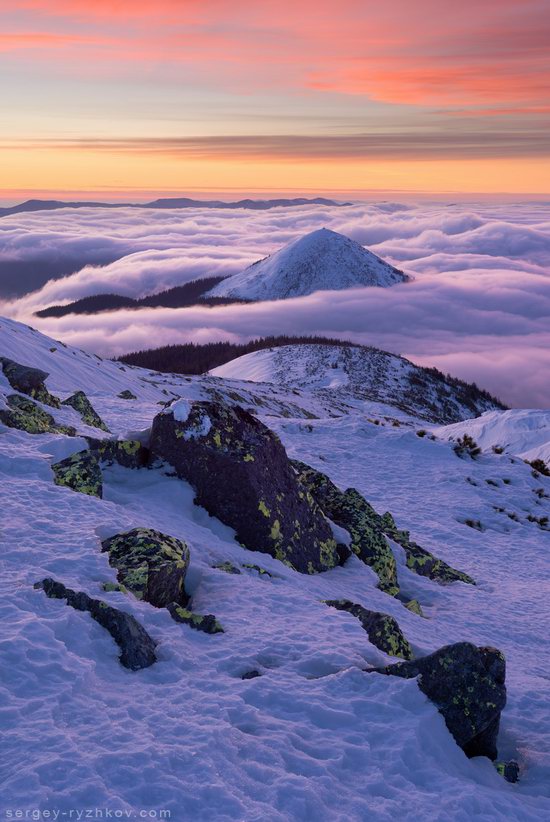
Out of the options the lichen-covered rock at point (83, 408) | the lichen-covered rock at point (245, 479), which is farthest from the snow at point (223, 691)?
the lichen-covered rock at point (83, 408)

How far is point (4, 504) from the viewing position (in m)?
9.19

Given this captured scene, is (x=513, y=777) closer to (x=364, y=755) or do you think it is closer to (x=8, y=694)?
(x=364, y=755)

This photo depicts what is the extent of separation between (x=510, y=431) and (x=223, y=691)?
5347 centimetres

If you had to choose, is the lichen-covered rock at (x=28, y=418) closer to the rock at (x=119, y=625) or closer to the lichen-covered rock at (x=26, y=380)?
the lichen-covered rock at (x=26, y=380)

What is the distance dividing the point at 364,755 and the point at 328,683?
0.98m

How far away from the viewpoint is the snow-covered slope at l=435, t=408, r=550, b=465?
5244 cm

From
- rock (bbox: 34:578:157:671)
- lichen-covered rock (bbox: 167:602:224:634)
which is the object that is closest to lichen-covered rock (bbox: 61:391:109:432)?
lichen-covered rock (bbox: 167:602:224:634)

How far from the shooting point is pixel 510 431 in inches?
2191

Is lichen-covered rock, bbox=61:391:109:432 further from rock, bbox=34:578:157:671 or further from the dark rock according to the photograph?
the dark rock

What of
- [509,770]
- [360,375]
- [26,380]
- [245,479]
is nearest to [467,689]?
[509,770]

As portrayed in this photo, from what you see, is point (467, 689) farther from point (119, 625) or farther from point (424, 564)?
point (424, 564)

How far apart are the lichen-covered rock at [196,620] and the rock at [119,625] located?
72cm

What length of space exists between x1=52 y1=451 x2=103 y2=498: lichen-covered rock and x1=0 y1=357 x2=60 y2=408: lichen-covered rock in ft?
21.0

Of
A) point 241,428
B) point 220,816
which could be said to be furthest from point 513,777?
point 241,428
